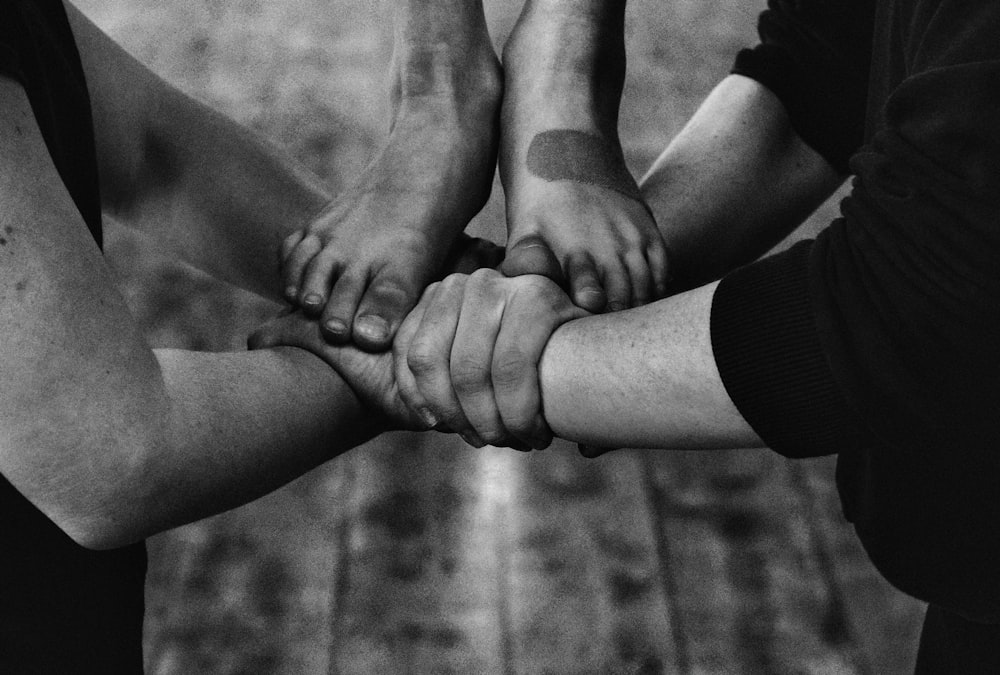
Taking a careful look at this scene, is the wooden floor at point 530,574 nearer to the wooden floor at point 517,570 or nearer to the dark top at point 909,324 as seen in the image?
the wooden floor at point 517,570

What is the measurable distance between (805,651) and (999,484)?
1.37ft

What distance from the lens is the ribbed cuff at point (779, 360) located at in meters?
0.62

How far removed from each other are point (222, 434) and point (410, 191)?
33 centimetres

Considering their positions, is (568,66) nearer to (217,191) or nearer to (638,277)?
(638,277)

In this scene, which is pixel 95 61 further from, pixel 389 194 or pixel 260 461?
pixel 260 461

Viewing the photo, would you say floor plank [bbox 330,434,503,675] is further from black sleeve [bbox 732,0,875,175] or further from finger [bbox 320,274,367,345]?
black sleeve [bbox 732,0,875,175]

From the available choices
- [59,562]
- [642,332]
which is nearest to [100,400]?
[59,562]

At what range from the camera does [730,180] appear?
3.37 ft

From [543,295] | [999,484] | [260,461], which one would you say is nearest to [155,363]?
[260,461]

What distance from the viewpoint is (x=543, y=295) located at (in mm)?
835

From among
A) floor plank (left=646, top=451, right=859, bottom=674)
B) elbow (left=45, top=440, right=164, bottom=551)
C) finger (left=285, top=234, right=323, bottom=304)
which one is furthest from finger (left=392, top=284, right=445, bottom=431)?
floor plank (left=646, top=451, right=859, bottom=674)

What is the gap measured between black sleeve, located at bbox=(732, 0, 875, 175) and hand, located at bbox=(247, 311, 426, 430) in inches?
18.9

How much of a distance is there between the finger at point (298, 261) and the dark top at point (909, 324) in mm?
415

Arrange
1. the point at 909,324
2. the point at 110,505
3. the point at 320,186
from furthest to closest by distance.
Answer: the point at 320,186 < the point at 110,505 < the point at 909,324
